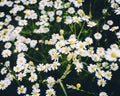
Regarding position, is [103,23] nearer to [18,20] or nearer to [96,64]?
[96,64]

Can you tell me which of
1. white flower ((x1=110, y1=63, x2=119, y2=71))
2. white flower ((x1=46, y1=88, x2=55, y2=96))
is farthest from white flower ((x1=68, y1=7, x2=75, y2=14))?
white flower ((x1=46, y1=88, x2=55, y2=96))

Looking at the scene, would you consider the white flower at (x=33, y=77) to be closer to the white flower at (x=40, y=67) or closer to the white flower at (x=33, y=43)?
the white flower at (x=40, y=67)

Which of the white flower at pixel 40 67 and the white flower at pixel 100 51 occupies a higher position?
the white flower at pixel 40 67

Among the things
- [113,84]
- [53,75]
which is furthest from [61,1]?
[113,84]

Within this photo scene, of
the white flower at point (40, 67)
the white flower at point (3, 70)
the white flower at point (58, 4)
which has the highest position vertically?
the white flower at point (58, 4)

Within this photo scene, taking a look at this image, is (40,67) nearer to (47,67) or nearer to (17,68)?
(47,67)

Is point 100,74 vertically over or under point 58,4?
under

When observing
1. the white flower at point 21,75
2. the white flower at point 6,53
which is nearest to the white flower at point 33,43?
the white flower at point 6,53

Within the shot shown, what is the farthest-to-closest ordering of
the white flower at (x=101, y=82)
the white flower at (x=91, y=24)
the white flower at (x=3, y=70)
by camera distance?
the white flower at (x=91, y=24) → the white flower at (x=3, y=70) → the white flower at (x=101, y=82)

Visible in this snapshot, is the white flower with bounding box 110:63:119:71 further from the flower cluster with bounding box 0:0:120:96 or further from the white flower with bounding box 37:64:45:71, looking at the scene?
the white flower with bounding box 37:64:45:71

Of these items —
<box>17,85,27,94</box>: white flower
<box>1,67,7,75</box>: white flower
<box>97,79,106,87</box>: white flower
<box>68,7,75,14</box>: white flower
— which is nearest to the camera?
<box>97,79,106,87</box>: white flower

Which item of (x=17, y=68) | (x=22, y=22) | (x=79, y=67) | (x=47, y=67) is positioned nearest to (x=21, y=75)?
(x=17, y=68)

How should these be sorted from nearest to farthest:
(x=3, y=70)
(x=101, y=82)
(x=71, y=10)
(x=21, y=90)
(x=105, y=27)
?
(x=101, y=82) → (x=21, y=90) → (x=3, y=70) → (x=105, y=27) → (x=71, y=10)
